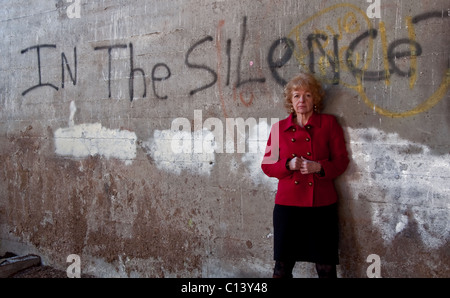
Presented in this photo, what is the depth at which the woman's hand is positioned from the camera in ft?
11.2

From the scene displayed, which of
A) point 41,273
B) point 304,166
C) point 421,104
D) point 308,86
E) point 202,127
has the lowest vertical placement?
point 41,273

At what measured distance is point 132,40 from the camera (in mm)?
4621

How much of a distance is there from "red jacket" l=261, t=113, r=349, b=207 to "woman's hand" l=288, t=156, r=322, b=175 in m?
0.05

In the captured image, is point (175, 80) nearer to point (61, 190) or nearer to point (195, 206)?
point (195, 206)

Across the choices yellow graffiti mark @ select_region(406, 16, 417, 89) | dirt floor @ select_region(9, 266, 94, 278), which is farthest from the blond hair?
dirt floor @ select_region(9, 266, 94, 278)

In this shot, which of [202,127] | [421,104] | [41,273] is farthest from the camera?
[41,273]

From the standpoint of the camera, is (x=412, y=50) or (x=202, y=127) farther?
(x=202, y=127)

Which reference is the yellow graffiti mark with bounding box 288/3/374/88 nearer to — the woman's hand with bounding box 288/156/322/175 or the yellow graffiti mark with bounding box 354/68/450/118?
the yellow graffiti mark with bounding box 354/68/450/118

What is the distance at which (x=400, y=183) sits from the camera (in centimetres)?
341

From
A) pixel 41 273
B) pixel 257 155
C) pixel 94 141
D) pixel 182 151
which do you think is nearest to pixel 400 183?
pixel 257 155

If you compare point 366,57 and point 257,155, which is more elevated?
point 366,57

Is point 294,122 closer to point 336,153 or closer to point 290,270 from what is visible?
point 336,153

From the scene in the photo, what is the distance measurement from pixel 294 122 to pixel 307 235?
0.93 metres

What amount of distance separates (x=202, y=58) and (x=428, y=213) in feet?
7.81
